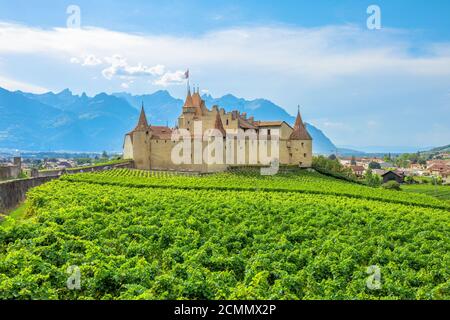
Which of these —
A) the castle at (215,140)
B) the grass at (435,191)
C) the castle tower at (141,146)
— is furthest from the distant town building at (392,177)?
the castle tower at (141,146)

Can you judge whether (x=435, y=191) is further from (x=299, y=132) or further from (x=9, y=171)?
(x=9, y=171)

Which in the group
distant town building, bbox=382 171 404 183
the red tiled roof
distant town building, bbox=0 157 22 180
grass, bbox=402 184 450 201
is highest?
the red tiled roof

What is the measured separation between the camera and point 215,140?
57.8 meters

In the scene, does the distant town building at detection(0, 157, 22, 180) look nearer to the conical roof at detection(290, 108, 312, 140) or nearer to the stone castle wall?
the stone castle wall

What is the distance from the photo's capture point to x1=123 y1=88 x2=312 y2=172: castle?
2306 inches

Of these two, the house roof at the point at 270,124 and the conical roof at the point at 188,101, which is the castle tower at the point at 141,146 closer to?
the conical roof at the point at 188,101

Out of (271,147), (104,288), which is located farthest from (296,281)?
(271,147)

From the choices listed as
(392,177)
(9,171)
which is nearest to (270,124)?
(9,171)

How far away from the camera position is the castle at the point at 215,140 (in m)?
58.6

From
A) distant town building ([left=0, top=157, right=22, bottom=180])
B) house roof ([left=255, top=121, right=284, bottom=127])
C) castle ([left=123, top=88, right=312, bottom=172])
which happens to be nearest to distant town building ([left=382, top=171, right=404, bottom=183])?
castle ([left=123, top=88, right=312, bottom=172])

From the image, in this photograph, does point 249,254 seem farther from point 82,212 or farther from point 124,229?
point 82,212

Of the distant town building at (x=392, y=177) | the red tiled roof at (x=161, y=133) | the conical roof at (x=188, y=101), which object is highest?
the conical roof at (x=188, y=101)

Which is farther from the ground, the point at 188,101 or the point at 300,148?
the point at 188,101
